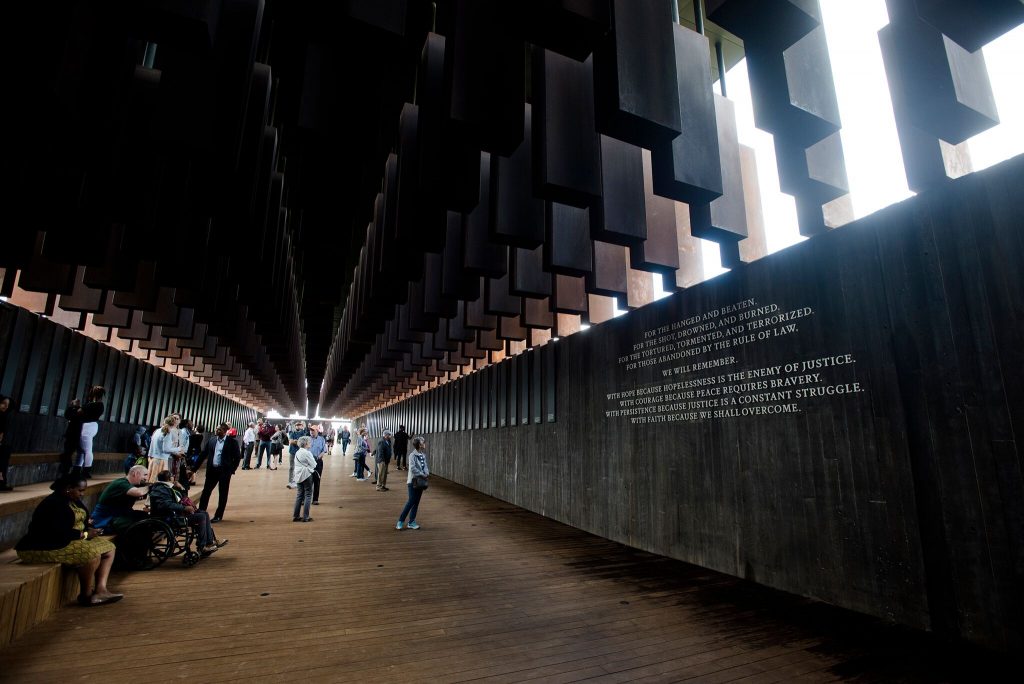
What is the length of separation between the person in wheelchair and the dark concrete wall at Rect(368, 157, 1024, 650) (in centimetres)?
576

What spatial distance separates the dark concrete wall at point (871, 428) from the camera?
10.9ft

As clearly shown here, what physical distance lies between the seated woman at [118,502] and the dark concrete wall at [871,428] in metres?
6.28

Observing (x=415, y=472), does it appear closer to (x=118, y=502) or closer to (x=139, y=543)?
(x=139, y=543)

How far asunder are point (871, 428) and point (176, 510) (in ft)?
24.7

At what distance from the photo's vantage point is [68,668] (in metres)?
2.88

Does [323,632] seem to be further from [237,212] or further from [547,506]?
[547,506]

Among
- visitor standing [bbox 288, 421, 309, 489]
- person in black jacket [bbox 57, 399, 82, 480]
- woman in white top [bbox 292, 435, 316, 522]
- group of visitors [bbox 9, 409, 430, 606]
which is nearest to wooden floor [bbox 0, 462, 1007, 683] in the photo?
group of visitors [bbox 9, 409, 430, 606]

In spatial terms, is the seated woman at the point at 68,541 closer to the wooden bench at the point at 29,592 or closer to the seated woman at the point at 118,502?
the wooden bench at the point at 29,592

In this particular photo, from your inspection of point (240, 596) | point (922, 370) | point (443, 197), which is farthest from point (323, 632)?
point (922, 370)

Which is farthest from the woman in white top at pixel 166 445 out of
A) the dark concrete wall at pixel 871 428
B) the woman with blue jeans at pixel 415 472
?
the dark concrete wall at pixel 871 428

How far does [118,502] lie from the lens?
5.06 meters

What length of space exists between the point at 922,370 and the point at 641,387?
3311 mm

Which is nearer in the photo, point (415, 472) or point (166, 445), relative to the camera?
point (415, 472)

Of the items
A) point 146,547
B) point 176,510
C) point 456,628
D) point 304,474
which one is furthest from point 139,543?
point 456,628
